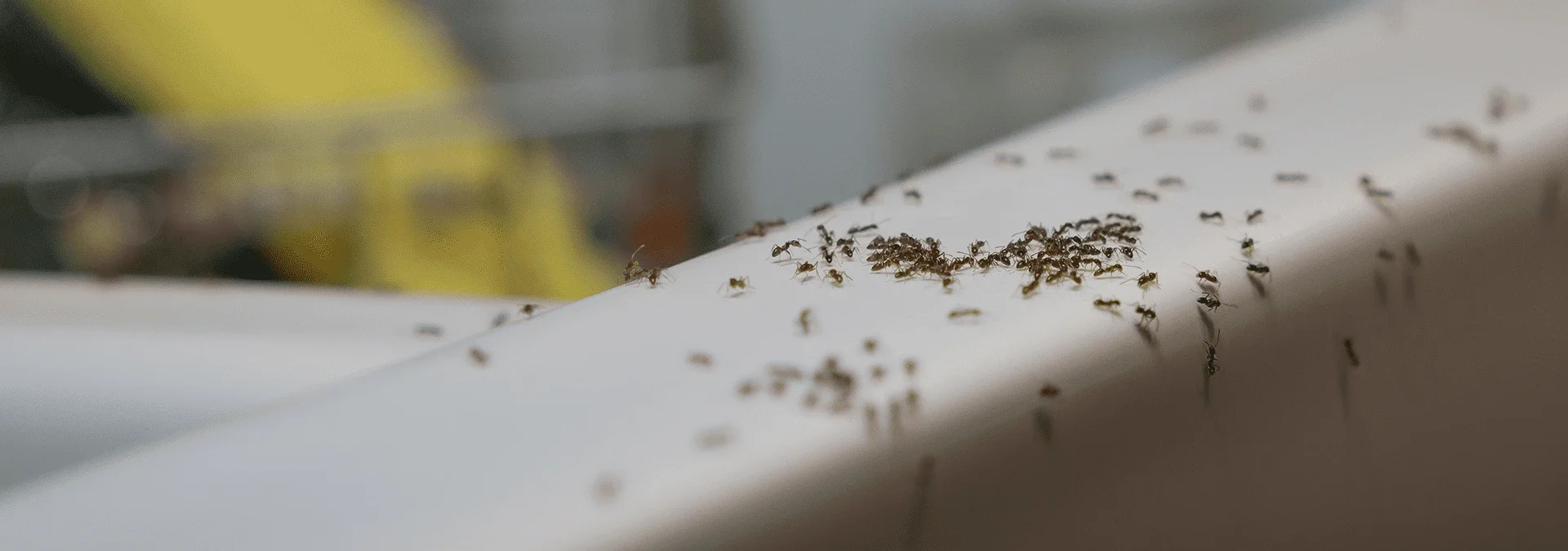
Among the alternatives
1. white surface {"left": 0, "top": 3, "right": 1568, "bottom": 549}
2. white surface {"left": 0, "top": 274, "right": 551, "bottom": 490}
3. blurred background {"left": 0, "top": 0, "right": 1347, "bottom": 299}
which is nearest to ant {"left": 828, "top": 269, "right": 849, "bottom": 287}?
white surface {"left": 0, "top": 3, "right": 1568, "bottom": 549}

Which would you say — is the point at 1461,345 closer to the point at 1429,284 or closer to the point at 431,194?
the point at 1429,284

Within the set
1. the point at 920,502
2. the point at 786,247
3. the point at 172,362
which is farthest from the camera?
the point at 172,362

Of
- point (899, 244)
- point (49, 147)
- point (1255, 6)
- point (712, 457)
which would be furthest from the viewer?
point (1255, 6)

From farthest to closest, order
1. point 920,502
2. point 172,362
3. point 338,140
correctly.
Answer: point 338,140 < point 172,362 < point 920,502

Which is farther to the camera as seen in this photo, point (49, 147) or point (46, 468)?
point (49, 147)

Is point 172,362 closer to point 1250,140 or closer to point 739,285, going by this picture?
point 739,285

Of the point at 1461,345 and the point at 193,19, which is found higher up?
the point at 193,19

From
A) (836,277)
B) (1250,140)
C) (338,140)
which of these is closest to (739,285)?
(836,277)

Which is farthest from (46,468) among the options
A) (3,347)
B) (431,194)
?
(431,194)
